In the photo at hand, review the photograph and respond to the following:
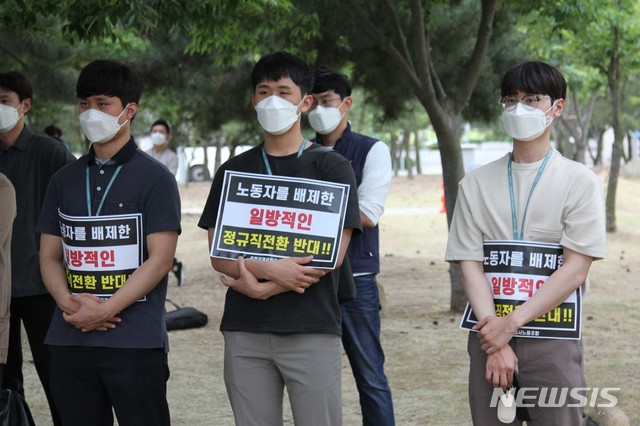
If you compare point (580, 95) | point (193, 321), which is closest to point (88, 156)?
point (193, 321)

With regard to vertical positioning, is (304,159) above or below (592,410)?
above

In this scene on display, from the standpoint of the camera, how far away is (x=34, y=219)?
5309 mm

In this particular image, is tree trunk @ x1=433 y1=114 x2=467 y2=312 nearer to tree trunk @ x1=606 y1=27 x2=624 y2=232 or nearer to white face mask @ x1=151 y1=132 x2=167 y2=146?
white face mask @ x1=151 y1=132 x2=167 y2=146

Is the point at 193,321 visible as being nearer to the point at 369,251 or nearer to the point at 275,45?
the point at 275,45

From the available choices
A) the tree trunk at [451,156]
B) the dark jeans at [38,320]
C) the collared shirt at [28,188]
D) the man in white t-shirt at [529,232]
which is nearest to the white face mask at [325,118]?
the collared shirt at [28,188]

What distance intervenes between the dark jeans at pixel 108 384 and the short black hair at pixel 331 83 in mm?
1865

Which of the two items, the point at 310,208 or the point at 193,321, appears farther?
the point at 193,321

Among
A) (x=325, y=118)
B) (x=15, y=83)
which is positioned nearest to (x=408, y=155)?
(x=325, y=118)

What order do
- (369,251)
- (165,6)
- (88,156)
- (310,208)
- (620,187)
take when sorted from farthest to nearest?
(620,187) < (165,6) < (369,251) < (88,156) < (310,208)

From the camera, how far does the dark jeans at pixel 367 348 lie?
16.7 feet

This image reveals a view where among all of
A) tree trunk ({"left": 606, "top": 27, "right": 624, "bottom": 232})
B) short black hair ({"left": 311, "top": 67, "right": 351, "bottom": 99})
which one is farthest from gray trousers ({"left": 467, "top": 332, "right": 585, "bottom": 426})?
tree trunk ({"left": 606, "top": 27, "right": 624, "bottom": 232})

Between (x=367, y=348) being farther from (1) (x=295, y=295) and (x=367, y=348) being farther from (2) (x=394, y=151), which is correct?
(2) (x=394, y=151)

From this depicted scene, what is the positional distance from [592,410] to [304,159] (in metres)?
2.61

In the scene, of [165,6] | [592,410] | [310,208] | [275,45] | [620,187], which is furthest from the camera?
[620,187]
